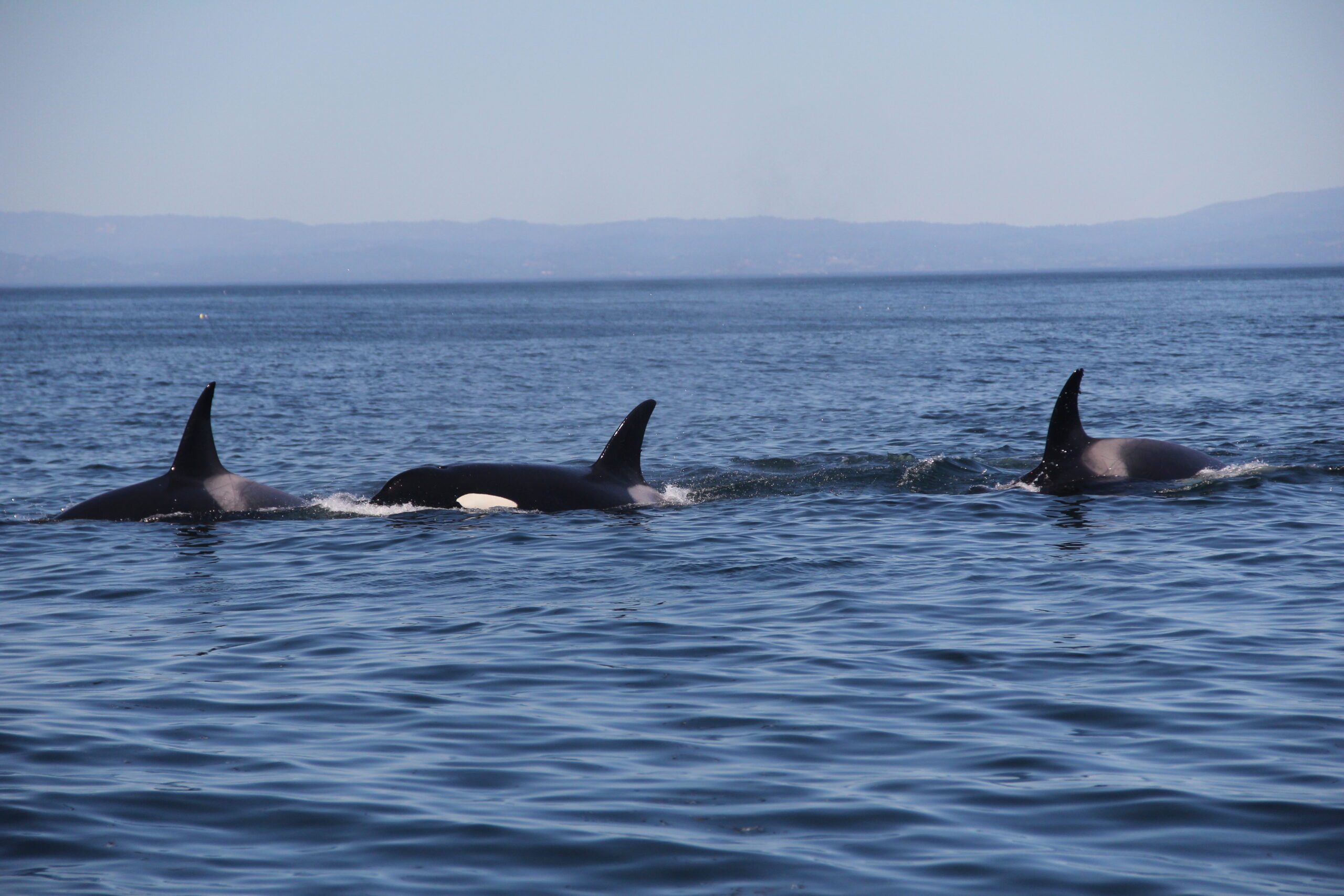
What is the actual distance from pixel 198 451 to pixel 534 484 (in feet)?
12.7

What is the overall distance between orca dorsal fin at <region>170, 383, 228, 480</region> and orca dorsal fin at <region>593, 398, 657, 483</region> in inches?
175

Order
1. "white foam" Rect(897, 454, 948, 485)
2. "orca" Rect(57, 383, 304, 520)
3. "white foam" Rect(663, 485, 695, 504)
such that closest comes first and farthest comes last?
1. "orca" Rect(57, 383, 304, 520)
2. "white foam" Rect(663, 485, 695, 504)
3. "white foam" Rect(897, 454, 948, 485)

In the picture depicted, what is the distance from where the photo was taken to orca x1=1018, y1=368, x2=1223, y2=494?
16.4 m

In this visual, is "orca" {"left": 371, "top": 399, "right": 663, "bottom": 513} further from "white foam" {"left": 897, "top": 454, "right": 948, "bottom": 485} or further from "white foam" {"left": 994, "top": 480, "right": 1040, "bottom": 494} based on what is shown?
"white foam" {"left": 994, "top": 480, "right": 1040, "bottom": 494}

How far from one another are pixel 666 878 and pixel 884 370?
137 feet

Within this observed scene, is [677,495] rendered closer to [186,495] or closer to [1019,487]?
[1019,487]

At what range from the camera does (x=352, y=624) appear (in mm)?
10773

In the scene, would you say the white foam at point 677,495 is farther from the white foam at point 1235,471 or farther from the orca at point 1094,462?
the white foam at point 1235,471

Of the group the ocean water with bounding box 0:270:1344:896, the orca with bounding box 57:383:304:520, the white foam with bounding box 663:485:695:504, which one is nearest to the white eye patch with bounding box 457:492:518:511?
the ocean water with bounding box 0:270:1344:896

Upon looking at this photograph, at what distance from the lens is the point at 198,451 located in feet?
50.0

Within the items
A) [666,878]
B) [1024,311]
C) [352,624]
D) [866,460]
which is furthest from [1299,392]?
[1024,311]

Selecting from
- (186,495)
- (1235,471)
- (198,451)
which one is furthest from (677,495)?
(1235,471)

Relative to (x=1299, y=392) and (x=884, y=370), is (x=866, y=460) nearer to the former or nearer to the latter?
(x=1299, y=392)

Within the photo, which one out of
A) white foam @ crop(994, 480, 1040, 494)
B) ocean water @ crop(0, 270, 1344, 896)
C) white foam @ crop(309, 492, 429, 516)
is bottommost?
ocean water @ crop(0, 270, 1344, 896)
